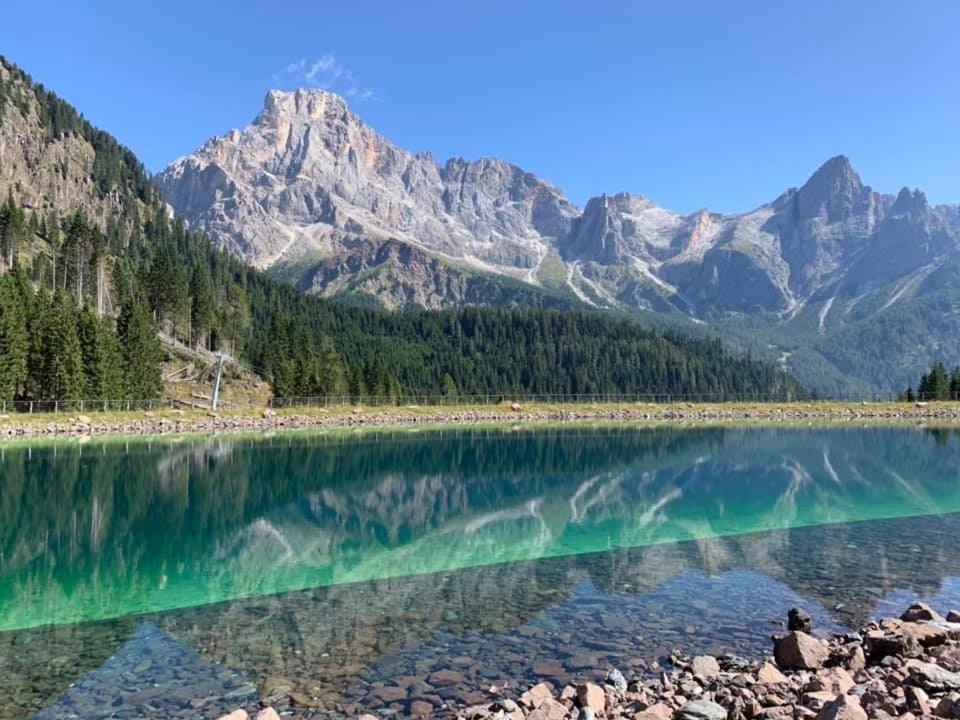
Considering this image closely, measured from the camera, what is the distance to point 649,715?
27.7 feet

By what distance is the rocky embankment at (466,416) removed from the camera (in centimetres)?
6315

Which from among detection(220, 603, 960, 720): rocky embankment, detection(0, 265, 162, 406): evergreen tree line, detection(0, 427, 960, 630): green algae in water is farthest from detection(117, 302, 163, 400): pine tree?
detection(220, 603, 960, 720): rocky embankment

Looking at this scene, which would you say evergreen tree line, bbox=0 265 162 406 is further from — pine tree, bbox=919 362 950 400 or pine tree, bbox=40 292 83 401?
pine tree, bbox=919 362 950 400

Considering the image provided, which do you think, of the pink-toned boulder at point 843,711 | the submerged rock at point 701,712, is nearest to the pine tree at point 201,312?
the submerged rock at point 701,712

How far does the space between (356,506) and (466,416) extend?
6711cm

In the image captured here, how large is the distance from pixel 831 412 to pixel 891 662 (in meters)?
103

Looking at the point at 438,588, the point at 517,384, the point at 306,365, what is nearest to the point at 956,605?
the point at 438,588

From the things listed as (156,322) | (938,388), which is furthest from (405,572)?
(938,388)

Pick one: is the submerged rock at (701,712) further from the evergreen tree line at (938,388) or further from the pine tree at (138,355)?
the evergreen tree line at (938,388)

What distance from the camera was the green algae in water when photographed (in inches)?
707

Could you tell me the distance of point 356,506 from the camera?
30125 mm

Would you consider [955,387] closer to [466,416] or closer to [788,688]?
[466,416]

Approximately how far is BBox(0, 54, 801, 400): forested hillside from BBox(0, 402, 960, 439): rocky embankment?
665 centimetres

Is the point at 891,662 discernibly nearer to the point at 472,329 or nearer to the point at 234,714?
the point at 234,714
